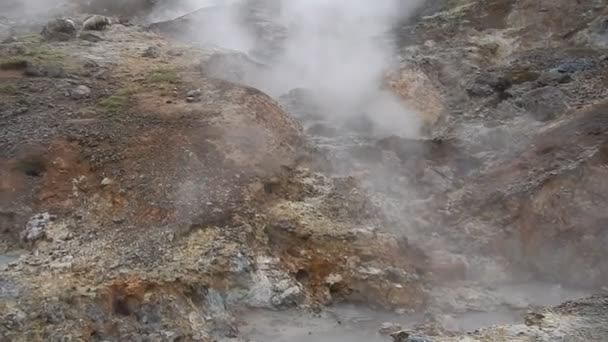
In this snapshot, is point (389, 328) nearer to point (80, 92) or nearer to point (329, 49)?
point (80, 92)

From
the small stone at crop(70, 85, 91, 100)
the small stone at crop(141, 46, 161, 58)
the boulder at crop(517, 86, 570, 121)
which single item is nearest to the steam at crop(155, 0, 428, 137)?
the small stone at crop(141, 46, 161, 58)

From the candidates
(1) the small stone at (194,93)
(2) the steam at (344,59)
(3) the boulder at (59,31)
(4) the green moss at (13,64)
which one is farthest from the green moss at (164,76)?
(3) the boulder at (59,31)

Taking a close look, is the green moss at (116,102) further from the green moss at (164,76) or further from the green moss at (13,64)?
the green moss at (13,64)

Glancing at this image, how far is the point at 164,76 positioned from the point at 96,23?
4260mm

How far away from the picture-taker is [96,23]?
18.1 meters

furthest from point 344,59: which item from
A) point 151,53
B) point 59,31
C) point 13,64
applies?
point 13,64

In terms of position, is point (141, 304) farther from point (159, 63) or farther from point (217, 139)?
point (159, 63)

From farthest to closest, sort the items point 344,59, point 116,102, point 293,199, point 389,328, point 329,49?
1. point 329,49
2. point 344,59
3. point 116,102
4. point 293,199
5. point 389,328

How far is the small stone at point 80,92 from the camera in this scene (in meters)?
13.9

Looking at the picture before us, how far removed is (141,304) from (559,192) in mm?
6256

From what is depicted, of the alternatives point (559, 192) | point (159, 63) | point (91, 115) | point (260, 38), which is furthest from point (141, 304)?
point (260, 38)

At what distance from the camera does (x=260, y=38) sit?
1889 cm

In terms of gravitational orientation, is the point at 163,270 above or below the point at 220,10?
below

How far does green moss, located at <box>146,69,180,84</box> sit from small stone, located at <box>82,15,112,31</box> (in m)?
3.69
